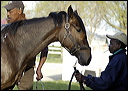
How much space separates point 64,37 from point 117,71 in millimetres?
936

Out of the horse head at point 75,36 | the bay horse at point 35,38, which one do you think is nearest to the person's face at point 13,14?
the bay horse at point 35,38

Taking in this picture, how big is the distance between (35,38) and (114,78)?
1.24m

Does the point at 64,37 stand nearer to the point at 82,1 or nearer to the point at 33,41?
the point at 33,41

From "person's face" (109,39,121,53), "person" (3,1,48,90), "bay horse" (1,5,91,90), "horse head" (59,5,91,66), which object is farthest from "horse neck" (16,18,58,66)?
"person's face" (109,39,121,53)

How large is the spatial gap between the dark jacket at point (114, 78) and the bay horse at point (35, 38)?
51cm

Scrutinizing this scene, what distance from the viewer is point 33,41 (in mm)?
3768

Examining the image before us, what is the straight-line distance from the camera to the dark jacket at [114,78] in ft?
11.0

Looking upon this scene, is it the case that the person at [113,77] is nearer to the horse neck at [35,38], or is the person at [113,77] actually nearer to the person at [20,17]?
the horse neck at [35,38]

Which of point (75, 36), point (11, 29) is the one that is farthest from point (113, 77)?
point (11, 29)

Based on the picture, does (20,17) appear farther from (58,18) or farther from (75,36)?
(75,36)

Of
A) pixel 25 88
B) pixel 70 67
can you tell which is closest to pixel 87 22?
pixel 70 67

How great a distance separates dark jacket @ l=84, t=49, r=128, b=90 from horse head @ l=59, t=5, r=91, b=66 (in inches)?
20.0

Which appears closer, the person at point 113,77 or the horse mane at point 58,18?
the person at point 113,77

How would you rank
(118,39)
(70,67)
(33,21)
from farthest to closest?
(70,67) → (33,21) → (118,39)
